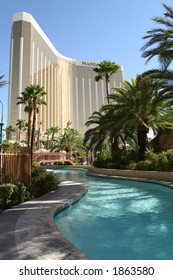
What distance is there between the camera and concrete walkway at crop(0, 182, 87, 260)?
5.13m

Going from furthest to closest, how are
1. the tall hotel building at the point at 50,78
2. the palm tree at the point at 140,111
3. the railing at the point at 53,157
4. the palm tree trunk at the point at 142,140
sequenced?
the tall hotel building at the point at 50,78, the railing at the point at 53,157, the palm tree trunk at the point at 142,140, the palm tree at the point at 140,111

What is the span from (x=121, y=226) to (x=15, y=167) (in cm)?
576

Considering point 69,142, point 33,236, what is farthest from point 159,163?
point 69,142

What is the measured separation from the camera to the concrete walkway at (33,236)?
202 inches

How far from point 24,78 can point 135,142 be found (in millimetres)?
87861

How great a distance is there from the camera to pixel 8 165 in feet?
38.3

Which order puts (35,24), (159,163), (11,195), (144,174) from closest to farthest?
(11,195), (159,163), (144,174), (35,24)

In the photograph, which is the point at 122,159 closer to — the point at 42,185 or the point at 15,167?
the point at 42,185

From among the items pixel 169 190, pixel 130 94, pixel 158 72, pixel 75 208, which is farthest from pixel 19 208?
pixel 130 94

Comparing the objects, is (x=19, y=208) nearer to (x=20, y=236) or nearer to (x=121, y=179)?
(x=20, y=236)

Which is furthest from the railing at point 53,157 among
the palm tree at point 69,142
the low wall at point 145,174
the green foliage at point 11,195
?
the green foliage at point 11,195

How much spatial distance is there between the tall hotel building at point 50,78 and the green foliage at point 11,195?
312 ft

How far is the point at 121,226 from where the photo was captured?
8273mm

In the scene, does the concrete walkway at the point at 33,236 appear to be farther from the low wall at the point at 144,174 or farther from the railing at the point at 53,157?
the railing at the point at 53,157
